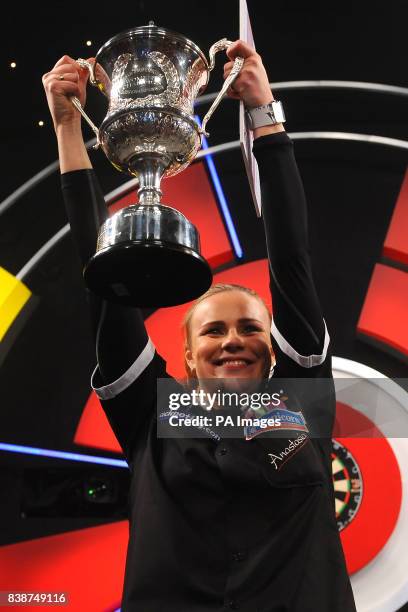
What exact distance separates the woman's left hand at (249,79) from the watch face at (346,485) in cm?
179

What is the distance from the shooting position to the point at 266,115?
135 cm

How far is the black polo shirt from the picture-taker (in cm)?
117

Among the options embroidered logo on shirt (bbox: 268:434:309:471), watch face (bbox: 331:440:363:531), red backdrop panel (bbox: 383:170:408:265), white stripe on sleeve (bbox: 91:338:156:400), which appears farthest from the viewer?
red backdrop panel (bbox: 383:170:408:265)

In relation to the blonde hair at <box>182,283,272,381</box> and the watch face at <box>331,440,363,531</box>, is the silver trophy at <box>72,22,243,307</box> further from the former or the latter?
the watch face at <box>331,440,363,531</box>

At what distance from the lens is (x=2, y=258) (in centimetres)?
334

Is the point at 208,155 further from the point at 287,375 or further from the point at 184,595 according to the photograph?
the point at 184,595

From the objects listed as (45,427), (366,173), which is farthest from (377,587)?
(366,173)

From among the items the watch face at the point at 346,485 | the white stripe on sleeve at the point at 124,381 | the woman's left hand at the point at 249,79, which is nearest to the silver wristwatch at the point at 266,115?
the woman's left hand at the point at 249,79

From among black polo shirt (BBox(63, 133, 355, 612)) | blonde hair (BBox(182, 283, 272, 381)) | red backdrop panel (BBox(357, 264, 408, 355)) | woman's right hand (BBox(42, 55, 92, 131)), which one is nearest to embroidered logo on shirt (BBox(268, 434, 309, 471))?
black polo shirt (BBox(63, 133, 355, 612))

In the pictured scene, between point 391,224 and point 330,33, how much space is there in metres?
0.97

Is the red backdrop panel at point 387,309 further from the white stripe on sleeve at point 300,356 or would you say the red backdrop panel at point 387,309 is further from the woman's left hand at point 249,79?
the woman's left hand at point 249,79

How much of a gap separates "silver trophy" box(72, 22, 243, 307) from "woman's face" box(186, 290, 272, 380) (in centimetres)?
26

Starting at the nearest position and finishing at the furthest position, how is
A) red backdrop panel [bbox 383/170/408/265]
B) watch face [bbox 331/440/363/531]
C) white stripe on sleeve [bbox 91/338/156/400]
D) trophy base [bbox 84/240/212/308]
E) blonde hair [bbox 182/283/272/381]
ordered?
trophy base [bbox 84/240/212/308] < white stripe on sleeve [bbox 91/338/156/400] < blonde hair [bbox 182/283/272/381] < watch face [bbox 331/440/363/531] < red backdrop panel [bbox 383/170/408/265]

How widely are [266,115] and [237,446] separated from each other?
707 mm
